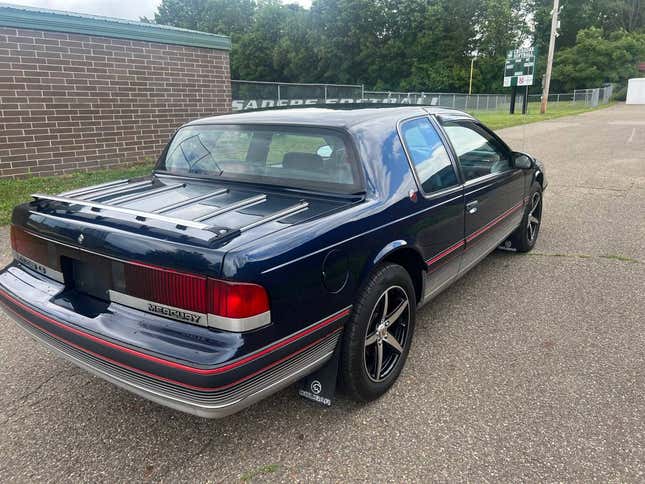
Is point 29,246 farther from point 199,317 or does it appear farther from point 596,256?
point 596,256

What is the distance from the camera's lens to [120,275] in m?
2.30

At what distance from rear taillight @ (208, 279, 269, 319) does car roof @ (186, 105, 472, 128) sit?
134cm

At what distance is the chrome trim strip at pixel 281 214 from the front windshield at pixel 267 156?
309 mm

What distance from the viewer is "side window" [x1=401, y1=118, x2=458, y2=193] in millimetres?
3207

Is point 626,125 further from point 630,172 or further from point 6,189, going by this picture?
point 6,189

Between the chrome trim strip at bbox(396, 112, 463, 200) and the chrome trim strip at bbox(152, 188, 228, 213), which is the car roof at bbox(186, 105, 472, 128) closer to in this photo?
the chrome trim strip at bbox(396, 112, 463, 200)

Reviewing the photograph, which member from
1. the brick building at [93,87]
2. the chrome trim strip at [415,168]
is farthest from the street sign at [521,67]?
the chrome trim strip at [415,168]

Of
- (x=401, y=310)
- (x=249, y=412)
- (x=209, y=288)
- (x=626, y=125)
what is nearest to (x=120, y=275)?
(x=209, y=288)

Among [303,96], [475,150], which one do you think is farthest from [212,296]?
[303,96]

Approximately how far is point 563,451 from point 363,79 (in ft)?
213

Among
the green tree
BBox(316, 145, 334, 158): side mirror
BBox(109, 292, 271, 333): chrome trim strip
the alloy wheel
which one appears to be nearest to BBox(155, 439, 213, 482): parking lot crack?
BBox(109, 292, 271, 333): chrome trim strip

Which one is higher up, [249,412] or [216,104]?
[216,104]

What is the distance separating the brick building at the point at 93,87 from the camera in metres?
7.82

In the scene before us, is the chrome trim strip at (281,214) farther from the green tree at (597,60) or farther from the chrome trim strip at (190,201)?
the green tree at (597,60)
